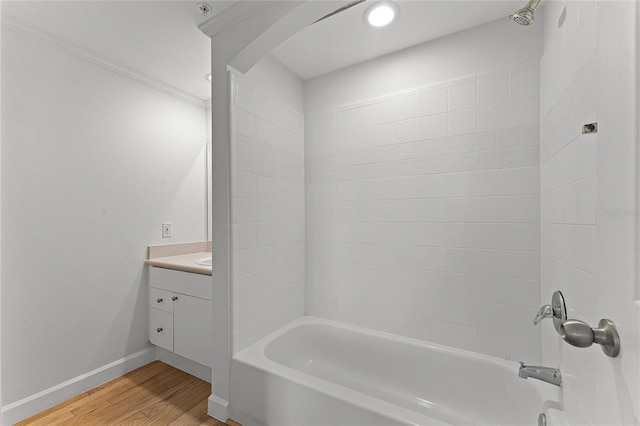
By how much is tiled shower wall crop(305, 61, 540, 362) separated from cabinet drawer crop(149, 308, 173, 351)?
111 cm

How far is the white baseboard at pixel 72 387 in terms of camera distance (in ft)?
5.36

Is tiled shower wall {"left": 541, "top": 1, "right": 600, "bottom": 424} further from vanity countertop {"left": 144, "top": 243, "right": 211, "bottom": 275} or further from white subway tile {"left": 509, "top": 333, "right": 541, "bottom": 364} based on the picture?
vanity countertop {"left": 144, "top": 243, "right": 211, "bottom": 275}

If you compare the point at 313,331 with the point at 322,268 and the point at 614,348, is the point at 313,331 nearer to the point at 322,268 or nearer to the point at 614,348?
the point at 322,268

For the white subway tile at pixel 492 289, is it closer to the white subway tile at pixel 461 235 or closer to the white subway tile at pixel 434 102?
the white subway tile at pixel 461 235

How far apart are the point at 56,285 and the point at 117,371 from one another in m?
0.81

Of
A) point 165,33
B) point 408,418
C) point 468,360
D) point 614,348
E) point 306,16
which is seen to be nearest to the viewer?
point 614,348

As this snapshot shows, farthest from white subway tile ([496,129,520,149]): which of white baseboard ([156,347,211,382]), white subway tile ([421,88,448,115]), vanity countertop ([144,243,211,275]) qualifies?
white baseboard ([156,347,211,382])

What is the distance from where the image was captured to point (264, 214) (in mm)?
1875

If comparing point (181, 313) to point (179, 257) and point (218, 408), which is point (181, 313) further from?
point (218, 408)

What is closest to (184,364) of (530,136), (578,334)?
(578,334)

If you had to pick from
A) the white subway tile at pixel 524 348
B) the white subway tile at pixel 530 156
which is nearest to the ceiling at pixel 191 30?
the white subway tile at pixel 530 156

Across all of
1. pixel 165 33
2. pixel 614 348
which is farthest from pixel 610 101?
pixel 165 33

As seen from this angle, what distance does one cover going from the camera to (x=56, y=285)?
1.81 metres

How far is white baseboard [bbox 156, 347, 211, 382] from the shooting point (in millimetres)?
2078
